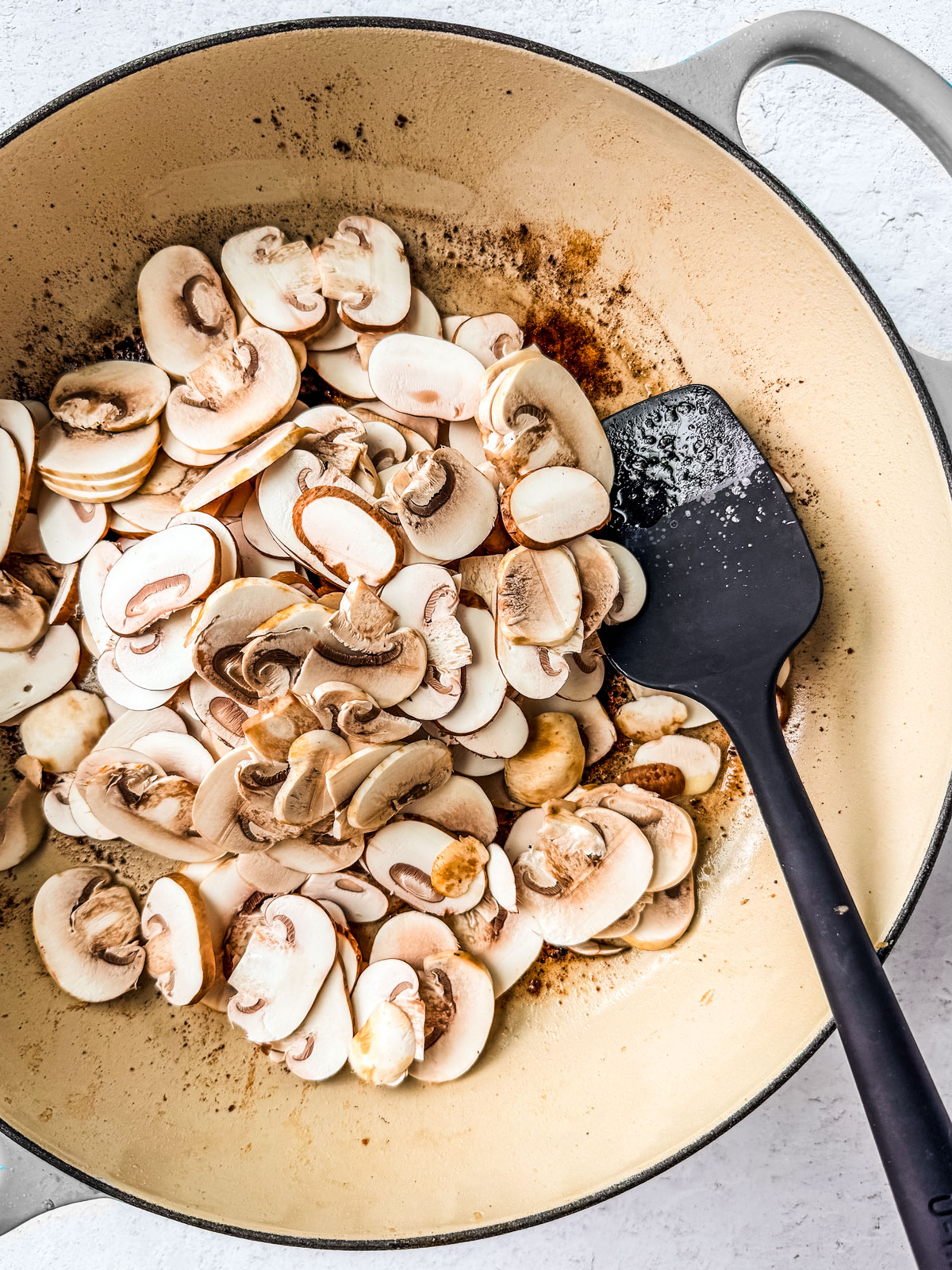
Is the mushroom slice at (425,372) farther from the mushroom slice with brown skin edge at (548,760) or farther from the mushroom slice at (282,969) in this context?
the mushroom slice at (282,969)

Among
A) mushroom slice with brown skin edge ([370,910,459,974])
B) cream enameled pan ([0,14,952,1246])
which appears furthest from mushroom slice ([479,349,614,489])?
mushroom slice with brown skin edge ([370,910,459,974])

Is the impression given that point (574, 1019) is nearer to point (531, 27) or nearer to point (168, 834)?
point (168, 834)

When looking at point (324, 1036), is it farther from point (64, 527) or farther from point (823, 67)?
point (823, 67)

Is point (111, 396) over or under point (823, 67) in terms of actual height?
under

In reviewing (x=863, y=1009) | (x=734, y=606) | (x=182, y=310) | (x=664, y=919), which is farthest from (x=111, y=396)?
(x=863, y=1009)

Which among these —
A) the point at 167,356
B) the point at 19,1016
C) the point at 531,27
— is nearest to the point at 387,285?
the point at 167,356

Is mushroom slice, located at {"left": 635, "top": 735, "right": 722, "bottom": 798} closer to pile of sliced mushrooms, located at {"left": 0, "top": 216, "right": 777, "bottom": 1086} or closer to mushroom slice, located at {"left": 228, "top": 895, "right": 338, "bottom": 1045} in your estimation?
pile of sliced mushrooms, located at {"left": 0, "top": 216, "right": 777, "bottom": 1086}
